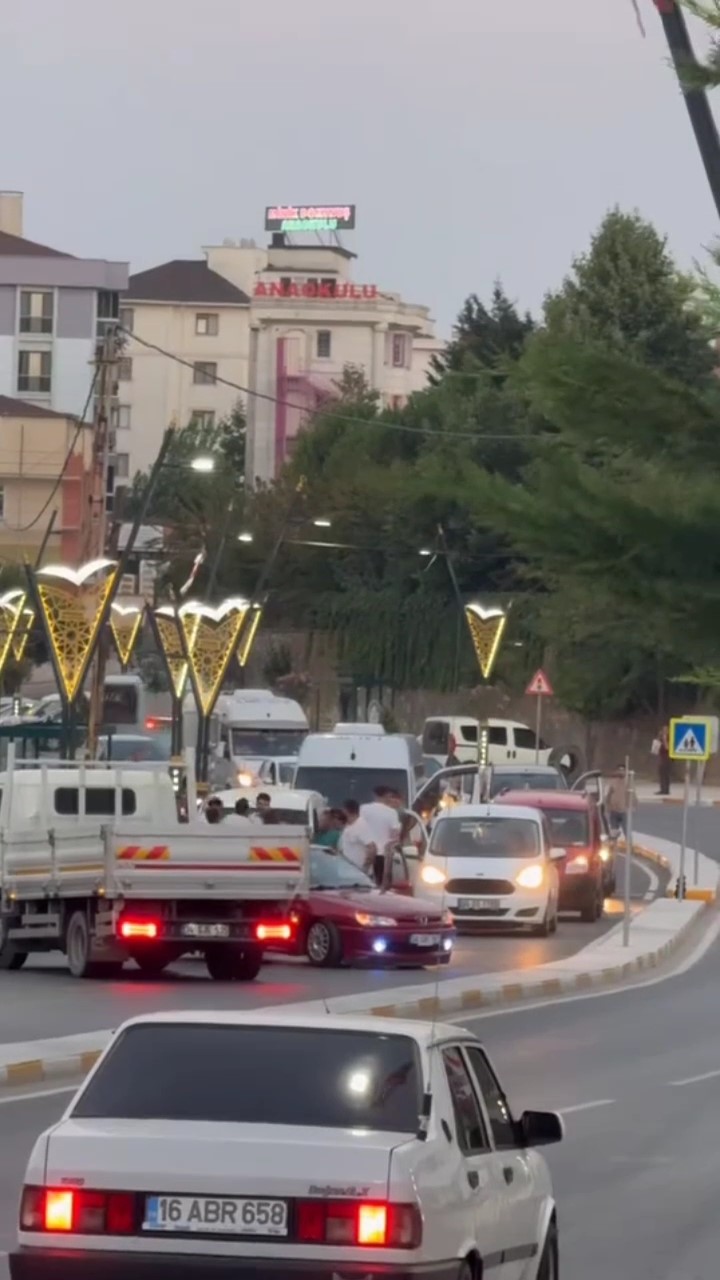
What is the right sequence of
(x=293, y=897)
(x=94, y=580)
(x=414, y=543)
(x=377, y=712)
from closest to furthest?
1. (x=293, y=897)
2. (x=94, y=580)
3. (x=377, y=712)
4. (x=414, y=543)

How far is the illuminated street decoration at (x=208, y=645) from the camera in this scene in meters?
52.5

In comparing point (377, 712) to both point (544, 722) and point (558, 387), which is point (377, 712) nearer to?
point (544, 722)

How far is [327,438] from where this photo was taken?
10588 centimetres

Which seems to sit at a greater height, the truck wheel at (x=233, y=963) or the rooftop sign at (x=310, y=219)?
the rooftop sign at (x=310, y=219)

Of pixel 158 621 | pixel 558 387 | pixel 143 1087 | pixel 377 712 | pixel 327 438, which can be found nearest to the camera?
pixel 558 387

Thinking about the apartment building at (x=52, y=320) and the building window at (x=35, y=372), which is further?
the building window at (x=35, y=372)

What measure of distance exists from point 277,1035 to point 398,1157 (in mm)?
897

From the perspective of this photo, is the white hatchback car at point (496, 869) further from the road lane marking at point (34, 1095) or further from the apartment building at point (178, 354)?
the apartment building at point (178, 354)

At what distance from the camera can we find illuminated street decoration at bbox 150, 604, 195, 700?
53.8 m

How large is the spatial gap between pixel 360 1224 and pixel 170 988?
18.4 metres

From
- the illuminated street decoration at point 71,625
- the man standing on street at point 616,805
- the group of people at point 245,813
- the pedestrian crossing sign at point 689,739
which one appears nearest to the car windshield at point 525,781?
the man standing on street at point 616,805

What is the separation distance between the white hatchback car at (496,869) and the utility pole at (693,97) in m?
26.7

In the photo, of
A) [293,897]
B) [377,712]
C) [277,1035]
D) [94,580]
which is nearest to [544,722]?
[377,712]

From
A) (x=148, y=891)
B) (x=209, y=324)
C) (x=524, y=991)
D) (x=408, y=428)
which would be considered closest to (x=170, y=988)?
(x=148, y=891)
